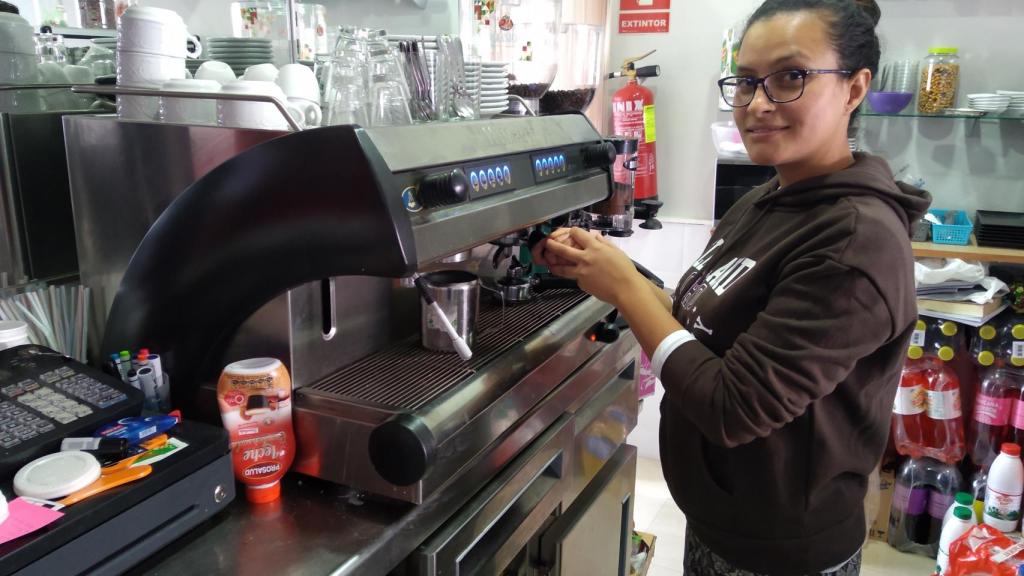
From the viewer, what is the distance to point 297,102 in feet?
3.98

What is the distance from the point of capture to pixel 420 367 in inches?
45.9

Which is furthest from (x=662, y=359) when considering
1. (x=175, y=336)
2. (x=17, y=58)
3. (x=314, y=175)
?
(x=17, y=58)

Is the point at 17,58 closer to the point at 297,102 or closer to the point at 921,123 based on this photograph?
the point at 297,102

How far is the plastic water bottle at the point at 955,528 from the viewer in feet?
7.77

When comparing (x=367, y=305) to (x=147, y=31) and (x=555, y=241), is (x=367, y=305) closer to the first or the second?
(x=555, y=241)

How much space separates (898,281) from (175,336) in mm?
982

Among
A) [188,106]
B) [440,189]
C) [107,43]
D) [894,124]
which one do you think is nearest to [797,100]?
[440,189]

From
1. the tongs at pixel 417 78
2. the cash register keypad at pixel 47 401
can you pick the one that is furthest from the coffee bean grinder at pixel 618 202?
the cash register keypad at pixel 47 401

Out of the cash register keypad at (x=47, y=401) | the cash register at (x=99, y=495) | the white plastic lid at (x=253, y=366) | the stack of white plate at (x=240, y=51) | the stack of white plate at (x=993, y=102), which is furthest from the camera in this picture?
the stack of white plate at (x=993, y=102)

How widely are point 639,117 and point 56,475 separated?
101 inches

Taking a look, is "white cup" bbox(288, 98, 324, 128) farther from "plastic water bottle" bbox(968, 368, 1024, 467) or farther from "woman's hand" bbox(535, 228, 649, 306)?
"plastic water bottle" bbox(968, 368, 1024, 467)

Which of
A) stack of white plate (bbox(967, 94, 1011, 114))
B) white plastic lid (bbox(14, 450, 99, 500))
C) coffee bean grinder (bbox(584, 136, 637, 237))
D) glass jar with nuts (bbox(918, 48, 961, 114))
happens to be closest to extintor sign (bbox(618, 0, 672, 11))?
glass jar with nuts (bbox(918, 48, 961, 114))

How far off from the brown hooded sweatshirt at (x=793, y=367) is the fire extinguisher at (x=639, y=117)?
169 centimetres

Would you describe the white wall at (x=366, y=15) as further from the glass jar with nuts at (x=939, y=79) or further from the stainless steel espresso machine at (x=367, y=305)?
the glass jar with nuts at (x=939, y=79)
